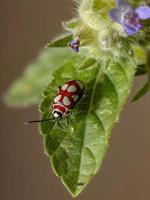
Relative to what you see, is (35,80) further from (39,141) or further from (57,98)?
(39,141)

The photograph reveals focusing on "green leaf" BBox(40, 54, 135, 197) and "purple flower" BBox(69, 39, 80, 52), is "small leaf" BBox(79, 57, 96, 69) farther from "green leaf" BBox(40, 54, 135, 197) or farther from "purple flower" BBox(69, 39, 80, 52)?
"purple flower" BBox(69, 39, 80, 52)

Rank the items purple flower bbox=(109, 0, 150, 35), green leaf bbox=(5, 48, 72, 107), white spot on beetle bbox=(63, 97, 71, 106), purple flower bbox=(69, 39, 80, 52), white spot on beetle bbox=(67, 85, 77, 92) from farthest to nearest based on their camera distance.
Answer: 1. green leaf bbox=(5, 48, 72, 107)
2. white spot on beetle bbox=(63, 97, 71, 106)
3. white spot on beetle bbox=(67, 85, 77, 92)
4. purple flower bbox=(69, 39, 80, 52)
5. purple flower bbox=(109, 0, 150, 35)

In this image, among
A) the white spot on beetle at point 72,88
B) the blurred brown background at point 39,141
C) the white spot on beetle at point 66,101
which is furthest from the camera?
the blurred brown background at point 39,141

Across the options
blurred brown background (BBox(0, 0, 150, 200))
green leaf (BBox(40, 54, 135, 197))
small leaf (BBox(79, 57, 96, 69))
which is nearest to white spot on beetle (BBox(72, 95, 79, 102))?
green leaf (BBox(40, 54, 135, 197))

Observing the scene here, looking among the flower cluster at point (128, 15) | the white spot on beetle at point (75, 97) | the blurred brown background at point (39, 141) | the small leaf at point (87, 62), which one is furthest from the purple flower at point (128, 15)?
the blurred brown background at point (39, 141)

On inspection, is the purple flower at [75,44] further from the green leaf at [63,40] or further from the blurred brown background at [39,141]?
the blurred brown background at [39,141]

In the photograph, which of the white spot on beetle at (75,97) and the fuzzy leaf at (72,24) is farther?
the white spot on beetle at (75,97)

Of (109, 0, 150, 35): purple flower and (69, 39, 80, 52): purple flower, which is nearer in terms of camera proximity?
(109, 0, 150, 35): purple flower
